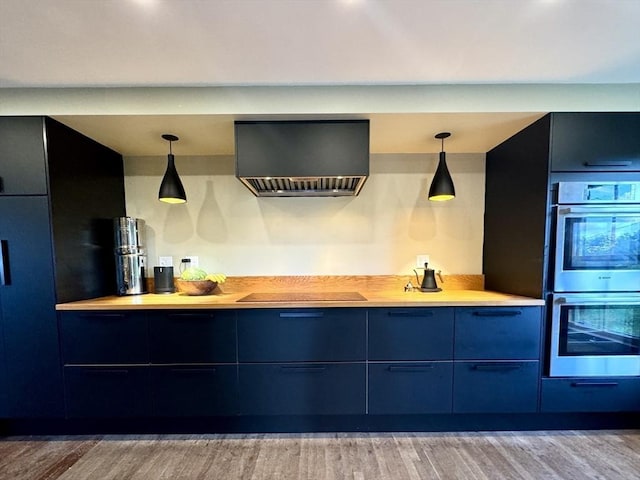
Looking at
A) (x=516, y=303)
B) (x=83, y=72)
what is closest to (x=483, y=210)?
(x=516, y=303)

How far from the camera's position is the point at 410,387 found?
1664 mm

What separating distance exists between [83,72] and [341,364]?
2.19 m

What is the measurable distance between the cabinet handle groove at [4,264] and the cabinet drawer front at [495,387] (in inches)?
110

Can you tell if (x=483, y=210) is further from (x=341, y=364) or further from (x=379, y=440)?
(x=379, y=440)

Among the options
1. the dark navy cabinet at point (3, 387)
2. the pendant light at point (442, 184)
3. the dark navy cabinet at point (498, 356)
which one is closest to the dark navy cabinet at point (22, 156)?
the dark navy cabinet at point (3, 387)

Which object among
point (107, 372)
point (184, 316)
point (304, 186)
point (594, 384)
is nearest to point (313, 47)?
point (304, 186)

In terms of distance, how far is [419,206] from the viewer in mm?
2230

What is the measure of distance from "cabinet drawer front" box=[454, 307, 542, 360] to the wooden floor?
0.53m

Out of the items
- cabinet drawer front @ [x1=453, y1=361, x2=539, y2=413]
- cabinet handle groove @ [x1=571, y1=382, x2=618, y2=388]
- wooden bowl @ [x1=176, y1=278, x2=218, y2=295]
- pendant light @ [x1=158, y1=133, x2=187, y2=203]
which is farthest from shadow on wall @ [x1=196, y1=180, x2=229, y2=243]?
cabinet handle groove @ [x1=571, y1=382, x2=618, y2=388]

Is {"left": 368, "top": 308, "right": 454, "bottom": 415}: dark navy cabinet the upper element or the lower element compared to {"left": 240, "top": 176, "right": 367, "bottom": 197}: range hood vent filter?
lower

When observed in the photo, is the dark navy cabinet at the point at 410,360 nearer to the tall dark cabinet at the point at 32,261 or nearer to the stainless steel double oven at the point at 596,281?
the stainless steel double oven at the point at 596,281

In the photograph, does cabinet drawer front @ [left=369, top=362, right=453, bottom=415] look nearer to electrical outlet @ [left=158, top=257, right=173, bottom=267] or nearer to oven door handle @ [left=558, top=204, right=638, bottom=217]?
oven door handle @ [left=558, top=204, right=638, bottom=217]

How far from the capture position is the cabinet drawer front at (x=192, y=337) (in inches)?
64.7

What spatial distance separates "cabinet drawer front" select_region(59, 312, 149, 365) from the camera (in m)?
1.63
